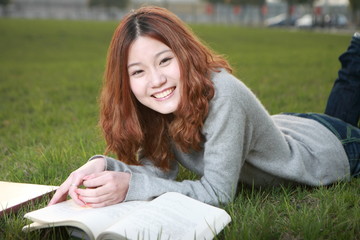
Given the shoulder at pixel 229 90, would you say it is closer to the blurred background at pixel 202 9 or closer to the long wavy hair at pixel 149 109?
the long wavy hair at pixel 149 109

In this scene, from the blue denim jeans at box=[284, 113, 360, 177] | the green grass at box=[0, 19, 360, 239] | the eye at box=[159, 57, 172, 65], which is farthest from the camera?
the blue denim jeans at box=[284, 113, 360, 177]

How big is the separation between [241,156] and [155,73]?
52 centimetres

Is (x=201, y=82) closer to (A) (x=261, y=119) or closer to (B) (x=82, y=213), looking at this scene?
(A) (x=261, y=119)

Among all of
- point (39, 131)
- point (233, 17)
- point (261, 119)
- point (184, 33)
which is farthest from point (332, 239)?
point (233, 17)

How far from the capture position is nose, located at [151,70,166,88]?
2.04 meters

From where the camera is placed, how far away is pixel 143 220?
1634 mm

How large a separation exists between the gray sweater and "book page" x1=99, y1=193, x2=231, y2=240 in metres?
0.22

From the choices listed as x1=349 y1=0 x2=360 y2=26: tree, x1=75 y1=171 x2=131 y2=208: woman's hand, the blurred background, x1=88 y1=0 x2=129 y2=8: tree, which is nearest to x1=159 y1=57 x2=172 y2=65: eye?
x1=75 y1=171 x2=131 y2=208: woman's hand

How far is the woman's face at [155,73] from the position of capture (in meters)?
2.04

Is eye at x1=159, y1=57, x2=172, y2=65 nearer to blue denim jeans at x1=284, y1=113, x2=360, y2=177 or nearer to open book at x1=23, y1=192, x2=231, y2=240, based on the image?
open book at x1=23, y1=192, x2=231, y2=240

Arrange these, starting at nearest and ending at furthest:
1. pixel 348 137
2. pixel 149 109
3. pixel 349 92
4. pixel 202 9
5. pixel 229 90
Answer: pixel 229 90, pixel 149 109, pixel 348 137, pixel 349 92, pixel 202 9

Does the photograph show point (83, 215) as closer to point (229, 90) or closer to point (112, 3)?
point (229, 90)

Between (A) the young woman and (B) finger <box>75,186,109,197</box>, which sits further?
(A) the young woman

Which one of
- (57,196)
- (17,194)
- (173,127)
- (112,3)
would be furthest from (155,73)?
(112,3)
